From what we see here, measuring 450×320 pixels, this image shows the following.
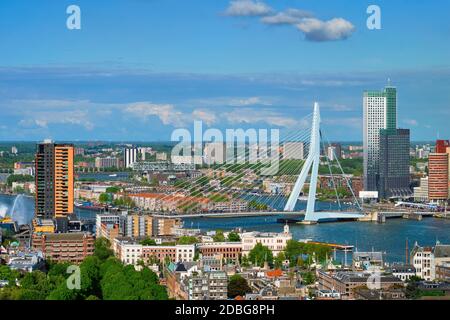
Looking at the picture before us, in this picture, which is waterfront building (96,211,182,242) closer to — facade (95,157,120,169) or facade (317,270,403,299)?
facade (317,270,403,299)

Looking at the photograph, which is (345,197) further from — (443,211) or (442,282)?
(442,282)

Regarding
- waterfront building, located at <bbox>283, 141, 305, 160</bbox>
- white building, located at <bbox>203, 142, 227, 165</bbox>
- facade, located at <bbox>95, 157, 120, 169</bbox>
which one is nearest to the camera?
waterfront building, located at <bbox>283, 141, 305, 160</bbox>

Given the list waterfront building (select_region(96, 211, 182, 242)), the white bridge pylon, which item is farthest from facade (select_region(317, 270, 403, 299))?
the white bridge pylon

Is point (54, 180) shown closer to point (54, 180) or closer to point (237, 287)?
point (54, 180)

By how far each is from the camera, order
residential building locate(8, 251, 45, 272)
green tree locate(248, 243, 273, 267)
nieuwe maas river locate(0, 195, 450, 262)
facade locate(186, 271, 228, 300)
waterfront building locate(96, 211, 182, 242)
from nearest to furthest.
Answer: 1. facade locate(186, 271, 228, 300)
2. residential building locate(8, 251, 45, 272)
3. green tree locate(248, 243, 273, 267)
4. nieuwe maas river locate(0, 195, 450, 262)
5. waterfront building locate(96, 211, 182, 242)

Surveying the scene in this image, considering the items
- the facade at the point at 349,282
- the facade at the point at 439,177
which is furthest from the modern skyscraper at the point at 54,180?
the facade at the point at 439,177

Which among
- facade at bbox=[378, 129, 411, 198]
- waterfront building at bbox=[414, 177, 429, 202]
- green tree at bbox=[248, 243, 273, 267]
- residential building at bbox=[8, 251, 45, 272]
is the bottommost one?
green tree at bbox=[248, 243, 273, 267]

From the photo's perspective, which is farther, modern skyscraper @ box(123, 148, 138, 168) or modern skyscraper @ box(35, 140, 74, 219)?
modern skyscraper @ box(123, 148, 138, 168)

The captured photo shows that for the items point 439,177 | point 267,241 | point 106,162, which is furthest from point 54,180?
point 106,162
